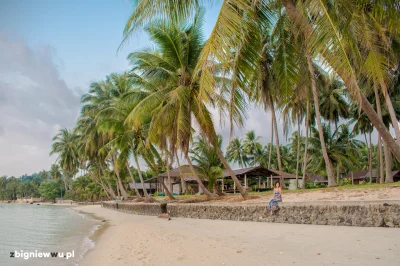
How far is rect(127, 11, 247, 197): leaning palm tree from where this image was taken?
43.2ft

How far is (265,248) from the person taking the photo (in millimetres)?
6113

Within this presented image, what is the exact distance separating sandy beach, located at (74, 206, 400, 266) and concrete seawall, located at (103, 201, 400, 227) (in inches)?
13.8

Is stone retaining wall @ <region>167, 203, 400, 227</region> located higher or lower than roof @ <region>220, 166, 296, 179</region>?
lower

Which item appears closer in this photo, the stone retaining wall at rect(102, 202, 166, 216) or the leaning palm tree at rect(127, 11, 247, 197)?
the leaning palm tree at rect(127, 11, 247, 197)

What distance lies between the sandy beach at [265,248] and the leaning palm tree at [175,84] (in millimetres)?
4737

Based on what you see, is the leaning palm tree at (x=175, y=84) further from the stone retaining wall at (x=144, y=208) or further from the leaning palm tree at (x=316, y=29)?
the leaning palm tree at (x=316, y=29)

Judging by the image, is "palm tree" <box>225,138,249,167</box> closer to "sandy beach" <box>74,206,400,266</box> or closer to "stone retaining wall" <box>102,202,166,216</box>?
"stone retaining wall" <box>102,202,166,216</box>

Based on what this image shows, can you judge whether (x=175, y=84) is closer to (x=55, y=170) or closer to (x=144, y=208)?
(x=144, y=208)

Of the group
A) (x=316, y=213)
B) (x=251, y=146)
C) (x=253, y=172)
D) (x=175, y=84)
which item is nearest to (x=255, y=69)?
(x=316, y=213)

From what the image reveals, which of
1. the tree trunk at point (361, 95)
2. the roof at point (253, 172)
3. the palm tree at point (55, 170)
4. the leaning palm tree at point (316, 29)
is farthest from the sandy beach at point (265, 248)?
the palm tree at point (55, 170)

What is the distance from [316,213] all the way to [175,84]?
8996mm

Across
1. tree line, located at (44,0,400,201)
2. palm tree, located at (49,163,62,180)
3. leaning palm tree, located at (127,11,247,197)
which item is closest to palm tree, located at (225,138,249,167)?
tree line, located at (44,0,400,201)

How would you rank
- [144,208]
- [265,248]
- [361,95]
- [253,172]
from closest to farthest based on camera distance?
1. [361,95]
2. [265,248]
3. [144,208]
4. [253,172]

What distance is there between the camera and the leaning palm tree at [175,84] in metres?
13.2
